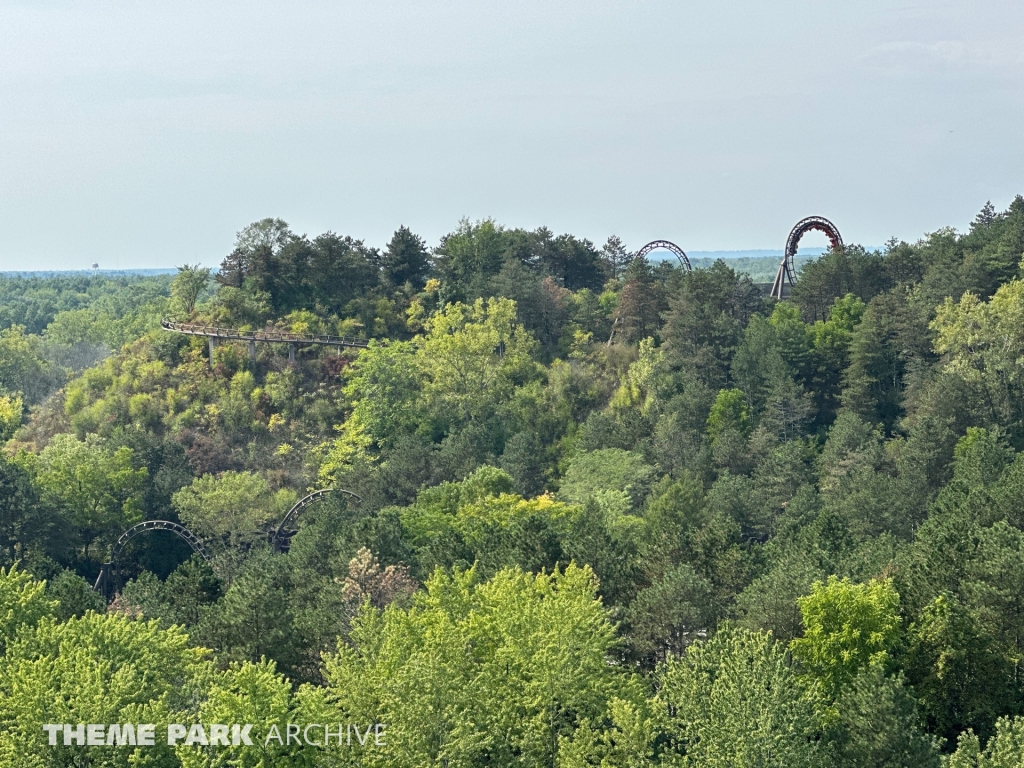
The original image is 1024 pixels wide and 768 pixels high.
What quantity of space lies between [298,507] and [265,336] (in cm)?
1663

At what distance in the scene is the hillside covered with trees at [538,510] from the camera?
102 feet

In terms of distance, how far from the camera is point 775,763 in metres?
27.7

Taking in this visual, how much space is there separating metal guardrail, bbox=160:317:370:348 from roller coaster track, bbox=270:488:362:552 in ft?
49.4

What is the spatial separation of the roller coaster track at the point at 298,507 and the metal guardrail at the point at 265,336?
1506 cm

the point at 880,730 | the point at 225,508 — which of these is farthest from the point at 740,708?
the point at 225,508

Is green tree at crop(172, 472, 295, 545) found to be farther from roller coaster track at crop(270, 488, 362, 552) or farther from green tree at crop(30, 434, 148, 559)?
green tree at crop(30, 434, 148, 559)

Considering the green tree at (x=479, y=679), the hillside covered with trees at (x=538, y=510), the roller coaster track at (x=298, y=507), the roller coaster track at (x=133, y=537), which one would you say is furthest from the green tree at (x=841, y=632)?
the roller coaster track at (x=133, y=537)

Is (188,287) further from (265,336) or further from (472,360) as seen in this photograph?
(472,360)

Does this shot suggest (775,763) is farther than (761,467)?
No

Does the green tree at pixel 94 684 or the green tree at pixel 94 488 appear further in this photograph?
the green tree at pixel 94 488

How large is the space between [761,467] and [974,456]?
1297 cm

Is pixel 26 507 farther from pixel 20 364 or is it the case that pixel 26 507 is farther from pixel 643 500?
pixel 20 364

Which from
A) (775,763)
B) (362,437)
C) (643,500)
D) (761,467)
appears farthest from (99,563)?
(775,763)

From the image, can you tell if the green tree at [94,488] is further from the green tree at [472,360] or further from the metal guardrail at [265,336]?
the green tree at [472,360]
